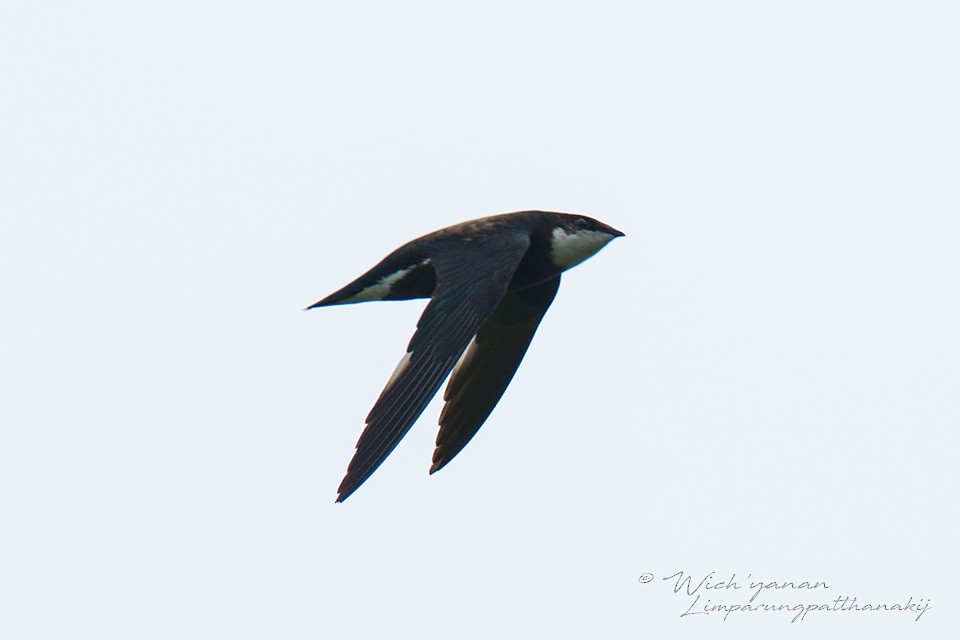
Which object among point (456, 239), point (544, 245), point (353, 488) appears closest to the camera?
point (353, 488)

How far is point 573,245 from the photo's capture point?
11.9 metres

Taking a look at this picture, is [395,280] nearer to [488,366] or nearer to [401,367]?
[488,366]

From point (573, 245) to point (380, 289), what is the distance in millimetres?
1400

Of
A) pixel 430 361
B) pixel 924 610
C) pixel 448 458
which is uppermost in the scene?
pixel 430 361

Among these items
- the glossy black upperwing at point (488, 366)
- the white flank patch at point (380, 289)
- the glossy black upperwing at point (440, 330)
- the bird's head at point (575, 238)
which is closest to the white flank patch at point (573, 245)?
the bird's head at point (575, 238)

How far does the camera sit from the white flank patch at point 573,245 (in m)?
11.8

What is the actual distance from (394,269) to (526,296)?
1.46 meters

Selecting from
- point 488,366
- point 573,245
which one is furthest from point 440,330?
point 488,366

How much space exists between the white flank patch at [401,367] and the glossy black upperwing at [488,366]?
2.29m

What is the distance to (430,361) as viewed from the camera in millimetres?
9570

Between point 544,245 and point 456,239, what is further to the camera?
point 544,245

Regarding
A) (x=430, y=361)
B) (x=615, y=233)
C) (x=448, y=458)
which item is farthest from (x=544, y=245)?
(x=430, y=361)

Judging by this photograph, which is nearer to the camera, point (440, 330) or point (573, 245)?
point (440, 330)

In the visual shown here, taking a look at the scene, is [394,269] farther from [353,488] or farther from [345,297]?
[353,488]
